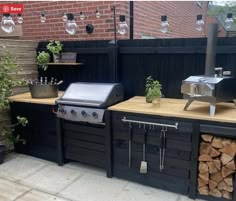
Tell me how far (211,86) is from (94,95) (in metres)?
1.24

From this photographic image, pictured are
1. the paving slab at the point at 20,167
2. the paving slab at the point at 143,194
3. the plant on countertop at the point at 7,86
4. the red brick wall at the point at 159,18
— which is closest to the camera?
the paving slab at the point at 143,194

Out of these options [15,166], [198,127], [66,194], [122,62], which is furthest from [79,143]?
[198,127]

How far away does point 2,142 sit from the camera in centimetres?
334

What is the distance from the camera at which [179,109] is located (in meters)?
2.41

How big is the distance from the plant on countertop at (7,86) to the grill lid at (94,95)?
0.75m

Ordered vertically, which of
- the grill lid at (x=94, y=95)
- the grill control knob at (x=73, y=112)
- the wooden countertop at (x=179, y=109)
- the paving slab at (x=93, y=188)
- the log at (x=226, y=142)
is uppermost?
the grill lid at (x=94, y=95)

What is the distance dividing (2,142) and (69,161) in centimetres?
100

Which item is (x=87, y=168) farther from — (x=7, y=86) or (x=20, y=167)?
(x=7, y=86)

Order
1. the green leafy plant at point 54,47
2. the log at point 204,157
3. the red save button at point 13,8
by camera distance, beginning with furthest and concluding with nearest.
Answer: the red save button at point 13,8, the green leafy plant at point 54,47, the log at point 204,157

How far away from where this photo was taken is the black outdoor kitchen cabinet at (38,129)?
9.93 feet

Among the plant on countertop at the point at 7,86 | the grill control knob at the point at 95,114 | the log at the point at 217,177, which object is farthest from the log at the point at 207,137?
the plant on countertop at the point at 7,86

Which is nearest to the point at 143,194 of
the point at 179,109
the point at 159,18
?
the point at 179,109

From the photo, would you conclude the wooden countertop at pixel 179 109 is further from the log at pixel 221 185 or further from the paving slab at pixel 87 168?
the paving slab at pixel 87 168

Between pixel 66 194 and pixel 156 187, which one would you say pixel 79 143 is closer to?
pixel 66 194
